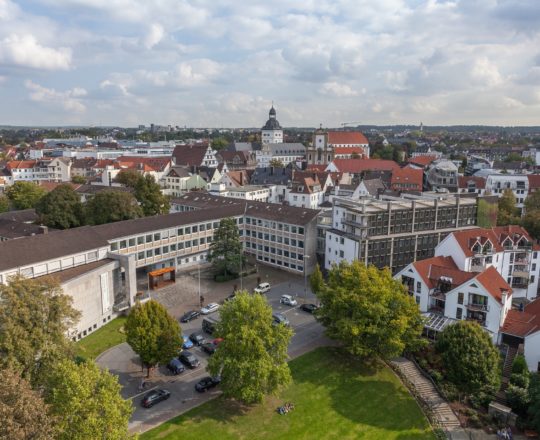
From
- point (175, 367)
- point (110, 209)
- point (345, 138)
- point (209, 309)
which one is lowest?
point (175, 367)

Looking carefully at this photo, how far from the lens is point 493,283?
47.9m

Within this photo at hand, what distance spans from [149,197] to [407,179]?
2445 inches

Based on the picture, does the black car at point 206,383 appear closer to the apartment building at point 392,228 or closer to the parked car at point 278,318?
the parked car at point 278,318

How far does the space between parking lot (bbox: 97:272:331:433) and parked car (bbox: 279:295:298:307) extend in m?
0.49

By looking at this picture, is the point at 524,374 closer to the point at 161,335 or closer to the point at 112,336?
the point at 161,335

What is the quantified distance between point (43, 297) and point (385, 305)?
1154 inches

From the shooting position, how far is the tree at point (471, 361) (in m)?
38.6

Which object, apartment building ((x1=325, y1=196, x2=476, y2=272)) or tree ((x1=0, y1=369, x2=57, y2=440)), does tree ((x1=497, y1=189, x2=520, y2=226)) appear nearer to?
apartment building ((x1=325, y1=196, x2=476, y2=272))

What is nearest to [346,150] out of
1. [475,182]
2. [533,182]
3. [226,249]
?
[475,182]

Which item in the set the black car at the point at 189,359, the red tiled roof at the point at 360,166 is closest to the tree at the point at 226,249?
the black car at the point at 189,359

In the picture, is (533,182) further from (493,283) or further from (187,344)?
(187,344)

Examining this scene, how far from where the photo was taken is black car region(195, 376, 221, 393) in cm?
3809

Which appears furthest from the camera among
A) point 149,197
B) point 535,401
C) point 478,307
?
point 149,197

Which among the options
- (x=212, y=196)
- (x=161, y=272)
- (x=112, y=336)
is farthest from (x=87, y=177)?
(x=112, y=336)
